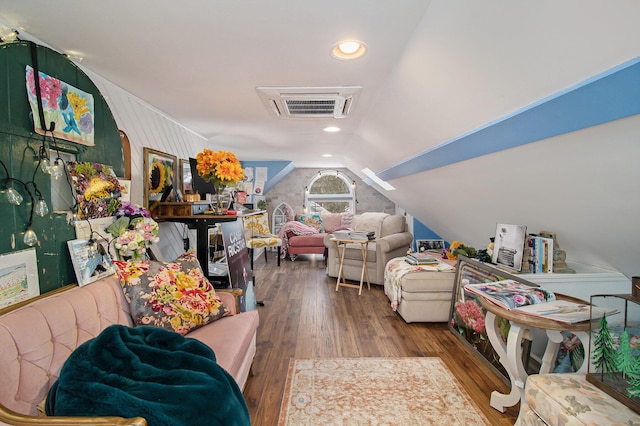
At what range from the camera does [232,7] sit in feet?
4.18

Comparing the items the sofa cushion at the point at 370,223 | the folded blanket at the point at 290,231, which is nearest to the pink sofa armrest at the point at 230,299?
the sofa cushion at the point at 370,223

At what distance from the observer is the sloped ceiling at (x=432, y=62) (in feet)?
3.22

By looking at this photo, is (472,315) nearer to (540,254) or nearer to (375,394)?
(540,254)

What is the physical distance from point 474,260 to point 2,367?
2754mm

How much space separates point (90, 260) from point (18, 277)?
348mm

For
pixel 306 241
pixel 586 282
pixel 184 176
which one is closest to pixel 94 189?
pixel 184 176

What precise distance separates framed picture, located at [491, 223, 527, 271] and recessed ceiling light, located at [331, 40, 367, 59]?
1.58m

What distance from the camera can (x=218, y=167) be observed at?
251 cm

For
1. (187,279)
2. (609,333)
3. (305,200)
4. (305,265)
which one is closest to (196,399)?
(187,279)

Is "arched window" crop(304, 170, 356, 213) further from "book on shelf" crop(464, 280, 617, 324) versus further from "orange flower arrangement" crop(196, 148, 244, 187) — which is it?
"book on shelf" crop(464, 280, 617, 324)

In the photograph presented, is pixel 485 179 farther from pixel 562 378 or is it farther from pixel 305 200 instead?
pixel 305 200

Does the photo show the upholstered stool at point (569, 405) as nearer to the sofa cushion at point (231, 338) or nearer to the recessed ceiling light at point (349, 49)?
the sofa cushion at point (231, 338)

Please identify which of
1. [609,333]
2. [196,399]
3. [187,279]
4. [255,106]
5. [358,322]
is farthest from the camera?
[358,322]

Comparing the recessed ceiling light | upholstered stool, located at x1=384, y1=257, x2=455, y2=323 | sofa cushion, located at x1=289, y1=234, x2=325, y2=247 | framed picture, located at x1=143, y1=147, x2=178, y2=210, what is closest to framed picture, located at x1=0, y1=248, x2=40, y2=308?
framed picture, located at x1=143, y1=147, x2=178, y2=210
